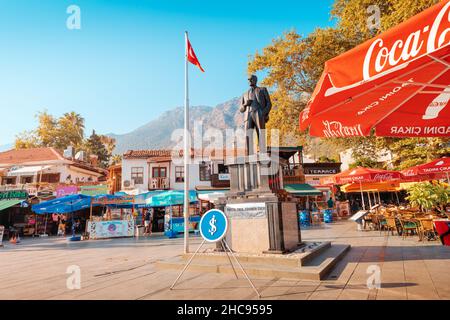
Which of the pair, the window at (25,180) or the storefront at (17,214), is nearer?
the storefront at (17,214)

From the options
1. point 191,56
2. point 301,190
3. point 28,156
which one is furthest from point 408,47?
point 28,156

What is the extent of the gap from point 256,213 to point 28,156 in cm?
3691

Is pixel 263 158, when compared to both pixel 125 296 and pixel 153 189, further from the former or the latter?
pixel 153 189

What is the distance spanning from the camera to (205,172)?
28250 millimetres

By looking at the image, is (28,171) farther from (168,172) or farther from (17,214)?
(168,172)

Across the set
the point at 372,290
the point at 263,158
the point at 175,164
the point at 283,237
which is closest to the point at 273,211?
the point at 283,237

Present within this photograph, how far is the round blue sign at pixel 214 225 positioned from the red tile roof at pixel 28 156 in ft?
108

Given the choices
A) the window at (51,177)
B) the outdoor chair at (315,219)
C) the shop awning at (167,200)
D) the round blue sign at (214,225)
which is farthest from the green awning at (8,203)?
the outdoor chair at (315,219)

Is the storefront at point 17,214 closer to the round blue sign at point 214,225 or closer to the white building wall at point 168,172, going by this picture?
the white building wall at point 168,172

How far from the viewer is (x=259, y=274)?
5.57 m

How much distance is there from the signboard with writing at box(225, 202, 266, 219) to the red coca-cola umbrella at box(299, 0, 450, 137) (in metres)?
2.92

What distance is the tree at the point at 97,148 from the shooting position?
50747mm

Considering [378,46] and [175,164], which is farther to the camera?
[175,164]
